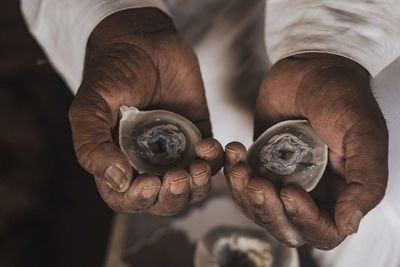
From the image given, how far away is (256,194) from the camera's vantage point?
35cm

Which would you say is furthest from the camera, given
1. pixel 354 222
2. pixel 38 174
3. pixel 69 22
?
pixel 38 174

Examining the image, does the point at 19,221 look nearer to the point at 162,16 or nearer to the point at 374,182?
the point at 162,16

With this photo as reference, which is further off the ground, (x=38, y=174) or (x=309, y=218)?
(x=309, y=218)

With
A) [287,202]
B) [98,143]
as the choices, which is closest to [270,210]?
[287,202]

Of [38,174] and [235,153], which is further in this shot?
[38,174]

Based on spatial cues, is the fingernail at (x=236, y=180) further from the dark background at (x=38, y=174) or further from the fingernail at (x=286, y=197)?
the dark background at (x=38, y=174)

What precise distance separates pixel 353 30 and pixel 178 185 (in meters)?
0.19

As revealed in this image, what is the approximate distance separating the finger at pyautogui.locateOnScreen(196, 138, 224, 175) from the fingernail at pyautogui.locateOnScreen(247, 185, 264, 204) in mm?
35

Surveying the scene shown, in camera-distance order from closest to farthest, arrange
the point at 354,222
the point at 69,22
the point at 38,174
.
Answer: the point at 354,222, the point at 69,22, the point at 38,174

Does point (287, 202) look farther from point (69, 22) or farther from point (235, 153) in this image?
point (69, 22)

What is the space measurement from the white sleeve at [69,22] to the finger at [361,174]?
219 mm

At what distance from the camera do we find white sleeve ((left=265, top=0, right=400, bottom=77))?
0.39 meters

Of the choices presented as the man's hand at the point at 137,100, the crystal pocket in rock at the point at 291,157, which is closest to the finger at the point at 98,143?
the man's hand at the point at 137,100

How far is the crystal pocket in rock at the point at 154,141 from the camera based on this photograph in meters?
0.39
